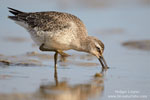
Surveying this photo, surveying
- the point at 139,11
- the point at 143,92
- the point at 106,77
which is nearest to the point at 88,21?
the point at 139,11

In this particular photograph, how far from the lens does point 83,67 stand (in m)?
10.1

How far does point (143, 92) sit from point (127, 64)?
2.41 meters

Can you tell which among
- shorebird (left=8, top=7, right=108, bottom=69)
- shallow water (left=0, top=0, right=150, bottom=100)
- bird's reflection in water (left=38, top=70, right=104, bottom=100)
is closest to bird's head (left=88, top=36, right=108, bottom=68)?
shorebird (left=8, top=7, right=108, bottom=69)

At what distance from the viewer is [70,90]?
796 centimetres

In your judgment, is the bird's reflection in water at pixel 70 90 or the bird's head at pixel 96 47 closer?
the bird's reflection in water at pixel 70 90

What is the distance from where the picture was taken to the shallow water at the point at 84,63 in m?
7.86

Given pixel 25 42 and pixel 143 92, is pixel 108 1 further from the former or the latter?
pixel 143 92

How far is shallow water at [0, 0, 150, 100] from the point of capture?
7.86 m

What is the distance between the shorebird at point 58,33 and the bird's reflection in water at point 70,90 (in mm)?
1430

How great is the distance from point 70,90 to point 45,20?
266 centimetres

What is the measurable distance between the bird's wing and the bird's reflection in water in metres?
1.70

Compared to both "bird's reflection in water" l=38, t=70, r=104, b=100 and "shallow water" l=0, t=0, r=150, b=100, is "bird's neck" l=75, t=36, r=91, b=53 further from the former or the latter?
"bird's reflection in water" l=38, t=70, r=104, b=100

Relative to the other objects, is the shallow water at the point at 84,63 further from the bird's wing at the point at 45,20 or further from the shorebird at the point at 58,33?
the bird's wing at the point at 45,20

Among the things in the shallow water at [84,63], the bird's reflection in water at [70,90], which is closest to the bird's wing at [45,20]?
the shallow water at [84,63]
